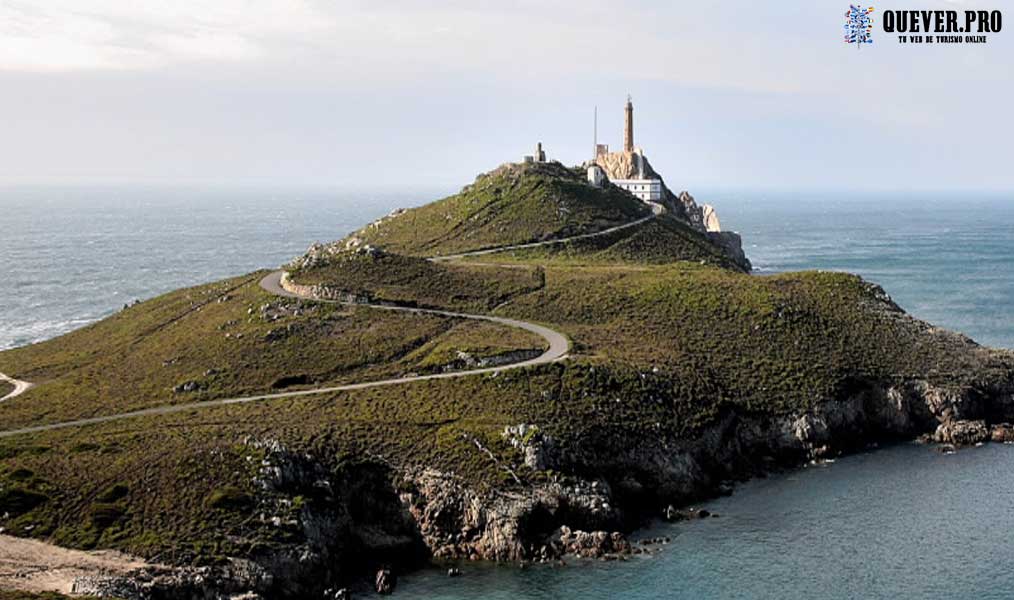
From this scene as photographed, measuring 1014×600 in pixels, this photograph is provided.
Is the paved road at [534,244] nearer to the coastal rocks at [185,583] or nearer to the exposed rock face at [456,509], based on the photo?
the exposed rock face at [456,509]

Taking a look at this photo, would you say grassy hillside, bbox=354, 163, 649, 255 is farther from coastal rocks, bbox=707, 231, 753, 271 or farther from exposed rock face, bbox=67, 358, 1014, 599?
exposed rock face, bbox=67, 358, 1014, 599

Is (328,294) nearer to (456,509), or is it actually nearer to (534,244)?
(534,244)

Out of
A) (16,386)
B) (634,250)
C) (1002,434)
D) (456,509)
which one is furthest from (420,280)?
(1002,434)

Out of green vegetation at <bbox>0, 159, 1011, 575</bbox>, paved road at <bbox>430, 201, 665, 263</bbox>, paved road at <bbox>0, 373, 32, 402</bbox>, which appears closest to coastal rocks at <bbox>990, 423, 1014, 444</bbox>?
green vegetation at <bbox>0, 159, 1011, 575</bbox>

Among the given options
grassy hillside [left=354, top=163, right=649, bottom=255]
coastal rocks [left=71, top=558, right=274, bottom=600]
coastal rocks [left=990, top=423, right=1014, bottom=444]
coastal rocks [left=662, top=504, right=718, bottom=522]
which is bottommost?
coastal rocks [left=662, top=504, right=718, bottom=522]

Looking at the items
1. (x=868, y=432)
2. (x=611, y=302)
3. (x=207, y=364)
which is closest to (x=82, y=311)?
(x=207, y=364)

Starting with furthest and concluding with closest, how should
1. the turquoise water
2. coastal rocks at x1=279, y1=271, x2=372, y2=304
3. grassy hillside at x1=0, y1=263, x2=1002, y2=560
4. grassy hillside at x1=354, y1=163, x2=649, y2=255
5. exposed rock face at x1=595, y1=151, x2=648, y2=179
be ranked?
exposed rock face at x1=595, y1=151, x2=648, y2=179 < grassy hillside at x1=354, y1=163, x2=649, y2=255 < coastal rocks at x1=279, y1=271, x2=372, y2=304 < grassy hillside at x1=0, y1=263, x2=1002, y2=560 < the turquoise water

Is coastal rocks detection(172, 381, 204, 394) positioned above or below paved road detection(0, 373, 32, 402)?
above
